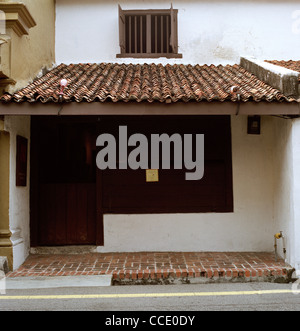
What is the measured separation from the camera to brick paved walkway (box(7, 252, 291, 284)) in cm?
681

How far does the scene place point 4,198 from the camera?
293 inches

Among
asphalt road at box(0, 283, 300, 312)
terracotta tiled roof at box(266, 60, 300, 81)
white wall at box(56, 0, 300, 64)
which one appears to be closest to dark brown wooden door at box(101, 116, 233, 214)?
terracotta tiled roof at box(266, 60, 300, 81)

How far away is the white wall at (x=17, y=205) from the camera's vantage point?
7566mm

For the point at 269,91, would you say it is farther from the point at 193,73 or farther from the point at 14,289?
the point at 14,289

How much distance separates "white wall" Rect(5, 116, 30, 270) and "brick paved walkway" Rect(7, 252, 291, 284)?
326 mm

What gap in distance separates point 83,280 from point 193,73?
231 inches

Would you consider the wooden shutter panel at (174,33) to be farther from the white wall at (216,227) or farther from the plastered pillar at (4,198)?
the plastered pillar at (4,198)

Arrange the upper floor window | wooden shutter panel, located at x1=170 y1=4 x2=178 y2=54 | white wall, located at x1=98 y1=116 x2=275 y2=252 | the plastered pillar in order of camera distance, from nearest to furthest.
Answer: the plastered pillar < white wall, located at x1=98 y1=116 x2=275 y2=252 < wooden shutter panel, located at x1=170 y1=4 x2=178 y2=54 < the upper floor window

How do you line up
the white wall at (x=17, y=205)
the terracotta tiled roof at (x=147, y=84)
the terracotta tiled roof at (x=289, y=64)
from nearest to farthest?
the terracotta tiled roof at (x=147, y=84)
the white wall at (x=17, y=205)
the terracotta tiled roof at (x=289, y=64)

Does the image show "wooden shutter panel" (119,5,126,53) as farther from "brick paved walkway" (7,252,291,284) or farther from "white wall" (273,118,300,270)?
"brick paved walkway" (7,252,291,284)

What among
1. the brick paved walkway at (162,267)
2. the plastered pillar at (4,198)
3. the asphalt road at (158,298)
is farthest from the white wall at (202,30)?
the asphalt road at (158,298)

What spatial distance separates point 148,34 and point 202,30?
5.23 ft

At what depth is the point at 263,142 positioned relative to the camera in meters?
9.02

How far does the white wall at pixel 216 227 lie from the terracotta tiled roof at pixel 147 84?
2055 mm
